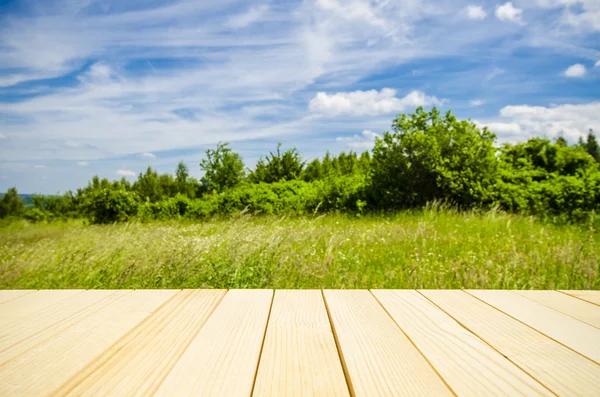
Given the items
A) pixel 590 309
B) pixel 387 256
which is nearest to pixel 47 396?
pixel 590 309

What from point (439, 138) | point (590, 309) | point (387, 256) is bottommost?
point (387, 256)

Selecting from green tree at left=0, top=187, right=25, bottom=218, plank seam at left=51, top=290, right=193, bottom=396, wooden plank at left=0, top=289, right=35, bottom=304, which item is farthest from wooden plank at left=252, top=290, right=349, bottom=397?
green tree at left=0, top=187, right=25, bottom=218

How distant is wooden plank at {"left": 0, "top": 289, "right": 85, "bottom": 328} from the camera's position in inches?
56.8

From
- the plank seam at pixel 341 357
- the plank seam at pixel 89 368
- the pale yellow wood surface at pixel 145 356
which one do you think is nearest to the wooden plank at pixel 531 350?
the plank seam at pixel 341 357

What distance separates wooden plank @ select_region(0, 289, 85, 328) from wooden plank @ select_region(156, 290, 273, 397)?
2.23 ft

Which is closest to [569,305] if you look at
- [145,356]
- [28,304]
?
[145,356]

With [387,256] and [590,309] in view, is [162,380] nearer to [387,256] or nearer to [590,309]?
[590,309]

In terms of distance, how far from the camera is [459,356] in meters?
1.11

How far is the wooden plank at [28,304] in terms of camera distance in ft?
4.74

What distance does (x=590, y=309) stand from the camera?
159cm

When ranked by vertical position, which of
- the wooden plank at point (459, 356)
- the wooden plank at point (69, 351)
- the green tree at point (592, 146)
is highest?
the green tree at point (592, 146)

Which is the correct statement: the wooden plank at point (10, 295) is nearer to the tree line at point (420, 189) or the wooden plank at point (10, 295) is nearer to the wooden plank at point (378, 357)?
the wooden plank at point (378, 357)

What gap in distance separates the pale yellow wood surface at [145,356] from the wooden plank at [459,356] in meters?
0.68

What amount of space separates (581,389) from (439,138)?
10.6 m
